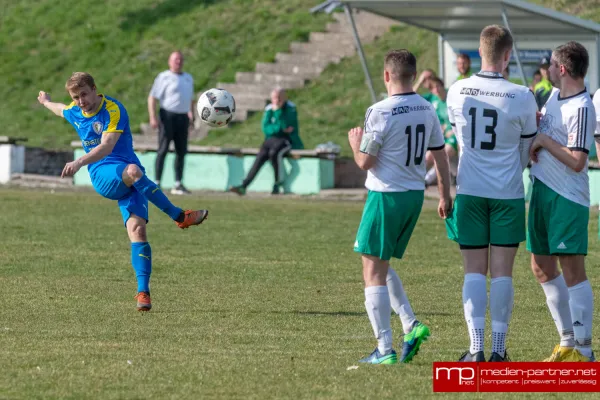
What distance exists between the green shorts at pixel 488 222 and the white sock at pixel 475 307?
8.2 inches

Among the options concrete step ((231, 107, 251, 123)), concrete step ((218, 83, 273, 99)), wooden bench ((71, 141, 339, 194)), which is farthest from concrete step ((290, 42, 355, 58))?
wooden bench ((71, 141, 339, 194))

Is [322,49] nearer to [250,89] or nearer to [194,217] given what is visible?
[250,89]

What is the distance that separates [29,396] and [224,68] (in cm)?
2377

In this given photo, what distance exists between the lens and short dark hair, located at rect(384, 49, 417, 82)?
7.68 meters

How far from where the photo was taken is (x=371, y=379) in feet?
23.5

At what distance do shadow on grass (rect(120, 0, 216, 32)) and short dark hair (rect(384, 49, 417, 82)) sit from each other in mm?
26151

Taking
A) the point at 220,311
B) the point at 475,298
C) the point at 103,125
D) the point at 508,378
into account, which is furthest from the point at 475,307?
the point at 103,125

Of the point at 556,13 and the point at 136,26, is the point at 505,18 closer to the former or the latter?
the point at 556,13

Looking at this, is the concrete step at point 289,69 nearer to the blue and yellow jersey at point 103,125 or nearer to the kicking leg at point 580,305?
the blue and yellow jersey at point 103,125

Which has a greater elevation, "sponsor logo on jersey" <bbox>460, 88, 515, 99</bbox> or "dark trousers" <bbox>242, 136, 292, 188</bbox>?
"sponsor logo on jersey" <bbox>460, 88, 515, 99</bbox>

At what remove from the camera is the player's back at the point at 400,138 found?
7672 millimetres

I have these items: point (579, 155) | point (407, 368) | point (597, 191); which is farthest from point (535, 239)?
point (597, 191)

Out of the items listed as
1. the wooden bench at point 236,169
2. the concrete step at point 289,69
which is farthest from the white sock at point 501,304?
the concrete step at point 289,69

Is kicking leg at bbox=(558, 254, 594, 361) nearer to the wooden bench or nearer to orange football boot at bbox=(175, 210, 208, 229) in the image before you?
orange football boot at bbox=(175, 210, 208, 229)
